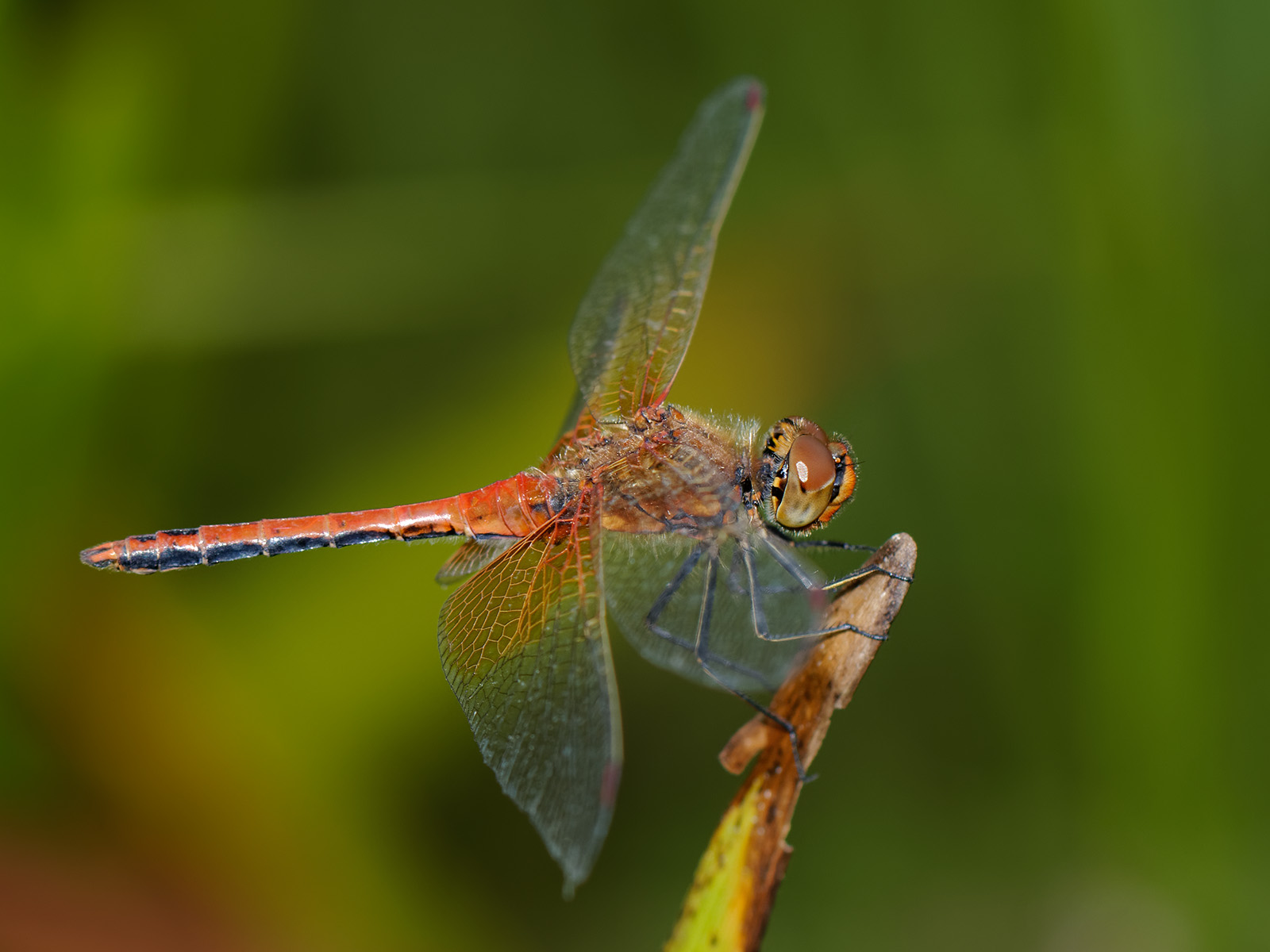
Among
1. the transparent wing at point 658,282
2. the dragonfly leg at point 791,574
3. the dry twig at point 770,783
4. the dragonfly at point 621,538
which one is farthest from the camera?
the transparent wing at point 658,282

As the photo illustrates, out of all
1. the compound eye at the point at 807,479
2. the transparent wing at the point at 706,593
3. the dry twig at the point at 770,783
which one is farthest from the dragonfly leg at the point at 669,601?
the dry twig at the point at 770,783

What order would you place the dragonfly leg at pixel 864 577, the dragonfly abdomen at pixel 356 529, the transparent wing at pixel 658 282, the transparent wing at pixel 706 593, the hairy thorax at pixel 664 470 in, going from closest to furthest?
the dragonfly leg at pixel 864 577 < the transparent wing at pixel 706 593 < the hairy thorax at pixel 664 470 < the dragonfly abdomen at pixel 356 529 < the transparent wing at pixel 658 282

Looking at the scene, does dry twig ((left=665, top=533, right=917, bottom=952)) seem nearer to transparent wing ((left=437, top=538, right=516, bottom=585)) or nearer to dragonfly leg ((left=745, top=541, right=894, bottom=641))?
dragonfly leg ((left=745, top=541, right=894, bottom=641))

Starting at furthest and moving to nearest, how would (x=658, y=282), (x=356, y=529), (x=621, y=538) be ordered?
(x=658, y=282) < (x=356, y=529) < (x=621, y=538)

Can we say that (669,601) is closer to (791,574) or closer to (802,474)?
(791,574)

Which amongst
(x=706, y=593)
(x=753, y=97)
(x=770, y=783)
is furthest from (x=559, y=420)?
(x=770, y=783)

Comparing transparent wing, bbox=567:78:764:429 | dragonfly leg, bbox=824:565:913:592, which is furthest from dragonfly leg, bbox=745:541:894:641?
transparent wing, bbox=567:78:764:429

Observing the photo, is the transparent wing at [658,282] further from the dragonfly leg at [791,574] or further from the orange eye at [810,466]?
the dragonfly leg at [791,574]

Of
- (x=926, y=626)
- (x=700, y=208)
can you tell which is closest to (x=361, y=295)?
(x=700, y=208)
